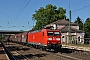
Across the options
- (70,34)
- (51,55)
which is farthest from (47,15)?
(51,55)

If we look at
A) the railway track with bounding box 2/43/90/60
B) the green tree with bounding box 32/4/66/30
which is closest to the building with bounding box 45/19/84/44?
the green tree with bounding box 32/4/66/30

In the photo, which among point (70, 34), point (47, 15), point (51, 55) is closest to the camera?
point (51, 55)

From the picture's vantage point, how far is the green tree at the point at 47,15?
312ft

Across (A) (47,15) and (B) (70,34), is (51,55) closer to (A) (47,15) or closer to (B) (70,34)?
(B) (70,34)

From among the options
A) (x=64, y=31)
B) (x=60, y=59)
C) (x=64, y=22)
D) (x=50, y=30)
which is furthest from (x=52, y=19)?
(x=60, y=59)

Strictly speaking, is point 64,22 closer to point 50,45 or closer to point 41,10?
point 41,10

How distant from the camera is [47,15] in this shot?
95.0 metres

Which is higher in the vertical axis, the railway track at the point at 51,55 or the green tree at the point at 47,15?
the green tree at the point at 47,15

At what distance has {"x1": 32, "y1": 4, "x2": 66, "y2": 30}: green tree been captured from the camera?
9506 cm

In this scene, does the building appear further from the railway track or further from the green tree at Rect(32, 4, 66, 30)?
the railway track

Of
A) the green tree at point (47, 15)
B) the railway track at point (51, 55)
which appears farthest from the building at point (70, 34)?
the railway track at point (51, 55)

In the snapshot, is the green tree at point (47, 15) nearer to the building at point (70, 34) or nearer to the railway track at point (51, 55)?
the building at point (70, 34)

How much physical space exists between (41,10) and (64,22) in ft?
48.0

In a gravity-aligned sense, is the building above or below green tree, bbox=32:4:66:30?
below
